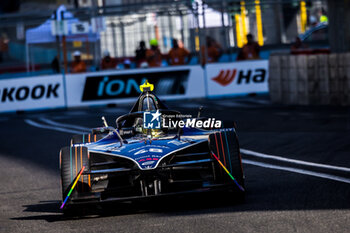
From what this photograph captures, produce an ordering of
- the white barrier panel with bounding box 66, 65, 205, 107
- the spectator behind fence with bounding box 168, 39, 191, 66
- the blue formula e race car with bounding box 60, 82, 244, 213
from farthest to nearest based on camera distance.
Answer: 1. the spectator behind fence with bounding box 168, 39, 191, 66
2. the white barrier panel with bounding box 66, 65, 205, 107
3. the blue formula e race car with bounding box 60, 82, 244, 213

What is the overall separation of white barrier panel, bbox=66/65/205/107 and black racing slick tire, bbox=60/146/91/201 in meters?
15.1

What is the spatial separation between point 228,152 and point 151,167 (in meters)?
0.81

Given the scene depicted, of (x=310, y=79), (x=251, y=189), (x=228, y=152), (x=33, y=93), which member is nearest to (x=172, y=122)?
(x=251, y=189)

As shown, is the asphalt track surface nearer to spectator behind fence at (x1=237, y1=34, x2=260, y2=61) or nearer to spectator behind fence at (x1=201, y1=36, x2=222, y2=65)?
spectator behind fence at (x1=237, y1=34, x2=260, y2=61)

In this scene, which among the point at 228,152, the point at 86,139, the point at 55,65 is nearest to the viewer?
the point at 228,152

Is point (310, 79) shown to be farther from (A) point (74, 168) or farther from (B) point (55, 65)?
(A) point (74, 168)

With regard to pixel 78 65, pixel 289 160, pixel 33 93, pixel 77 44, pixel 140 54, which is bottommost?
pixel 289 160

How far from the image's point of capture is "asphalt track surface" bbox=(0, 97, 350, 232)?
6875 millimetres

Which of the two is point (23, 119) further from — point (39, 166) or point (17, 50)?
point (17, 50)

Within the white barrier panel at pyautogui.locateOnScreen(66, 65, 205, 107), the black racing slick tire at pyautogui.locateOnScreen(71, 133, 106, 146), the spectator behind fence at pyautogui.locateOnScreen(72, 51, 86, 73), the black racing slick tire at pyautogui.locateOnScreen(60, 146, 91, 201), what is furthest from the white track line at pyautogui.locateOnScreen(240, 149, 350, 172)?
the spectator behind fence at pyautogui.locateOnScreen(72, 51, 86, 73)

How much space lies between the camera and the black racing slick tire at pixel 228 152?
7789mm

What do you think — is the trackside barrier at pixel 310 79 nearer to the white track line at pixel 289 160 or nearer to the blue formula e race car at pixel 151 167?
the white track line at pixel 289 160

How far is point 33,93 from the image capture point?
2356 centimetres

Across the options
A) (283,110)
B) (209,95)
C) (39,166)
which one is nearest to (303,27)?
(209,95)
